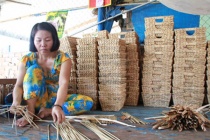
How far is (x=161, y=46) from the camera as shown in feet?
7.97

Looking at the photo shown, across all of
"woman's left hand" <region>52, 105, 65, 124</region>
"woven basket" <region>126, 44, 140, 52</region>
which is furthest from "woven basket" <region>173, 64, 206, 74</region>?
"woman's left hand" <region>52, 105, 65, 124</region>

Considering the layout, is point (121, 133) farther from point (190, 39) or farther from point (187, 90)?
point (190, 39)

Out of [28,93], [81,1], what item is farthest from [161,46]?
[81,1]

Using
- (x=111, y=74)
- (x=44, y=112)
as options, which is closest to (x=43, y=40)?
(x=44, y=112)

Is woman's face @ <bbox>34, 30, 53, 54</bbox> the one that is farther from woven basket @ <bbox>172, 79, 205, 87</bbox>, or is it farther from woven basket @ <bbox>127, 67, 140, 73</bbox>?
woven basket @ <bbox>172, 79, 205, 87</bbox>

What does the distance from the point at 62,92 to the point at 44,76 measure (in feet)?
1.34

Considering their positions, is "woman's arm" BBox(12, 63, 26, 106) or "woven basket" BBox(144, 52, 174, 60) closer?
"woman's arm" BBox(12, 63, 26, 106)

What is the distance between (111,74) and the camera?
221 centimetres

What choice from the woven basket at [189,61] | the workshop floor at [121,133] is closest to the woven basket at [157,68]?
the woven basket at [189,61]

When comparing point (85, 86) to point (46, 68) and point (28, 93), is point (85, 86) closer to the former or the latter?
point (46, 68)

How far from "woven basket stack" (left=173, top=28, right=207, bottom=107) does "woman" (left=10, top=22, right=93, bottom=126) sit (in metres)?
1.02

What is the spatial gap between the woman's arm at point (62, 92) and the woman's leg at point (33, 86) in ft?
0.66

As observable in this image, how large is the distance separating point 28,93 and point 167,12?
2.31 meters

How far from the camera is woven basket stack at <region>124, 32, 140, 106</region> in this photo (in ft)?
8.18
